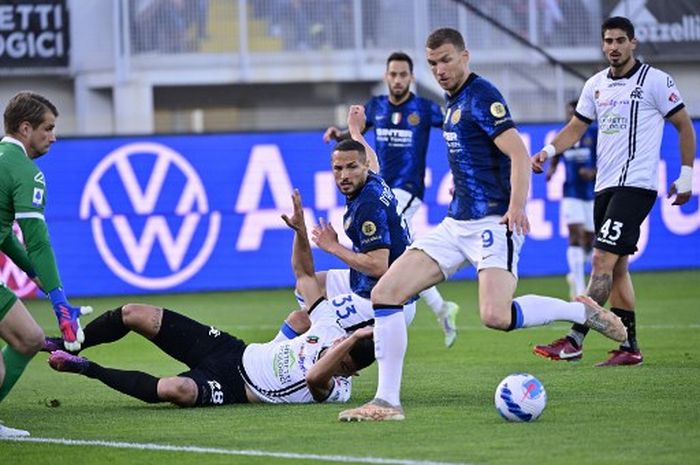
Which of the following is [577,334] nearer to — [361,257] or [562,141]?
[562,141]

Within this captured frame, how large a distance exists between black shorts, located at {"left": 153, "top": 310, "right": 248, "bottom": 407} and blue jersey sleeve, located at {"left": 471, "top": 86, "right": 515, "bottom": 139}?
2065 mm

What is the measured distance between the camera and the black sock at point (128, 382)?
976cm

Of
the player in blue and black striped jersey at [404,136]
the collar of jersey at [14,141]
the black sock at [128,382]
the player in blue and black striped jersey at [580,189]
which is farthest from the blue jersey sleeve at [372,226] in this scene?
the player in blue and black striped jersey at [580,189]

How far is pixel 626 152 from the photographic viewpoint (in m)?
11.9

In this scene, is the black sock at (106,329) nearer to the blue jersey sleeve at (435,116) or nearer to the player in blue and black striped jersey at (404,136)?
the player in blue and black striped jersey at (404,136)

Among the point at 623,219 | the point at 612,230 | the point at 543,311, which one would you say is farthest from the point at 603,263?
the point at 543,311

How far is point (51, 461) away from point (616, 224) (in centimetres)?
530

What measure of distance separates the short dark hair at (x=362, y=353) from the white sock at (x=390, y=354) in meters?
0.43

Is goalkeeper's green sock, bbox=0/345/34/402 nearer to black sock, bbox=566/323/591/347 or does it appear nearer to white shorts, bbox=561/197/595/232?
black sock, bbox=566/323/591/347

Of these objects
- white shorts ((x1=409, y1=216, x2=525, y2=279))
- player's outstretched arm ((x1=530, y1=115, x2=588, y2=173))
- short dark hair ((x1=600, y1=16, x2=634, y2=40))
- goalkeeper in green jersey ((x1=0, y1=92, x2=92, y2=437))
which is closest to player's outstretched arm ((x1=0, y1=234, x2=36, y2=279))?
goalkeeper in green jersey ((x1=0, y1=92, x2=92, y2=437))

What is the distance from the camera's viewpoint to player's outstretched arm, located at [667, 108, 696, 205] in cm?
1169

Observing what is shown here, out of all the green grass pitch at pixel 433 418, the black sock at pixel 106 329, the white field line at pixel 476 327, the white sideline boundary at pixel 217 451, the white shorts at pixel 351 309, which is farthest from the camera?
the white field line at pixel 476 327

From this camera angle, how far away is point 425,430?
8586 millimetres

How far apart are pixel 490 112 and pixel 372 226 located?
101 centimetres
